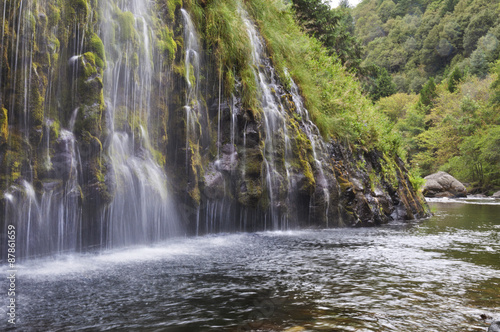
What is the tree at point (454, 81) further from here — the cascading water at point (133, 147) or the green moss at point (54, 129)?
the green moss at point (54, 129)

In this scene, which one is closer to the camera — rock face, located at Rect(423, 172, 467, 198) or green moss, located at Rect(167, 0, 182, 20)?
green moss, located at Rect(167, 0, 182, 20)

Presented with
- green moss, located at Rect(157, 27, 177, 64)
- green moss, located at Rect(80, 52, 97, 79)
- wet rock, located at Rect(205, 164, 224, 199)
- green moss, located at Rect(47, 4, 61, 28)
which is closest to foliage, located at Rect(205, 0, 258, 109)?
green moss, located at Rect(157, 27, 177, 64)

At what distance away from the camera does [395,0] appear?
126m

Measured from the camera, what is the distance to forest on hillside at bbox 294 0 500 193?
27.2 meters

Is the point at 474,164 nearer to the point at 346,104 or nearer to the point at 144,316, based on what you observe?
the point at 346,104

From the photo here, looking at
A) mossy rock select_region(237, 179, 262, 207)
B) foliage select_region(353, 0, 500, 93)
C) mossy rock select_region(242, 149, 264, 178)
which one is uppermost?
foliage select_region(353, 0, 500, 93)

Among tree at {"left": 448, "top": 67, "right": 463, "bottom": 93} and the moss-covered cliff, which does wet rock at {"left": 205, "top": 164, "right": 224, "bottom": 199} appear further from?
tree at {"left": 448, "top": 67, "right": 463, "bottom": 93}

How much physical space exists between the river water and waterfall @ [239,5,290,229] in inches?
115

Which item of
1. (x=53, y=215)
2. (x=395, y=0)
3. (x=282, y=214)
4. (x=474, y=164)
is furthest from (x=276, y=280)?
(x=395, y=0)

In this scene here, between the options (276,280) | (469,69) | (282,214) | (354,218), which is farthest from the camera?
(469,69)

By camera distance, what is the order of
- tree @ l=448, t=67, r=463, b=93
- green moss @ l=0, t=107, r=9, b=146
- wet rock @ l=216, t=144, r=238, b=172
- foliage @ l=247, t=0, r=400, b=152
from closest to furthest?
1. green moss @ l=0, t=107, r=9, b=146
2. wet rock @ l=216, t=144, r=238, b=172
3. foliage @ l=247, t=0, r=400, b=152
4. tree @ l=448, t=67, r=463, b=93

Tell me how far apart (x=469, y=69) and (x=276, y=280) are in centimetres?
7240

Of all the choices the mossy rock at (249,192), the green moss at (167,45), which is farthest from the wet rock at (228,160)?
the green moss at (167,45)

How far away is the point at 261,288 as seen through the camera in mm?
5430
